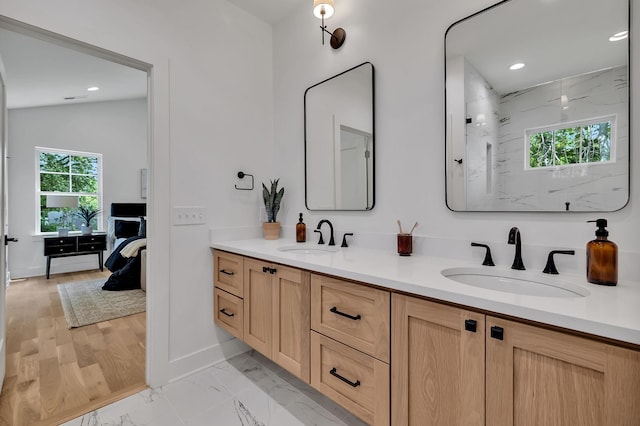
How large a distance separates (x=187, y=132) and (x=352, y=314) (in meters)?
1.55

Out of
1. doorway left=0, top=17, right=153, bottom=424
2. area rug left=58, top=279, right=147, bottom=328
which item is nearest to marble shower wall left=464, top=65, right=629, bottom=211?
doorway left=0, top=17, right=153, bottom=424

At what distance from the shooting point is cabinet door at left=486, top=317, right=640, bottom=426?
2.15 feet

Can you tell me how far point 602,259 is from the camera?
0.98 meters

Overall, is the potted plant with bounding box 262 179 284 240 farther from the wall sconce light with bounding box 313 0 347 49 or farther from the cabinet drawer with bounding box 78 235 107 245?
the cabinet drawer with bounding box 78 235 107 245

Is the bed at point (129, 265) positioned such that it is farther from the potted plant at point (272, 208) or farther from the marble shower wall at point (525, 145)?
the marble shower wall at point (525, 145)

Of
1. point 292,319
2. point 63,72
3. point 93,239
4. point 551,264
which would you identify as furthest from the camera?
point 93,239

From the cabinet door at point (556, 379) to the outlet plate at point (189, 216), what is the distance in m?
1.75

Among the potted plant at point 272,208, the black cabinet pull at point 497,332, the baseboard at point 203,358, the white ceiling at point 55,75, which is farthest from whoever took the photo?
the white ceiling at point 55,75

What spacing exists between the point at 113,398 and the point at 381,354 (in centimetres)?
161

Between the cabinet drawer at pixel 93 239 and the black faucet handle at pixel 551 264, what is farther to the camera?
the cabinet drawer at pixel 93 239

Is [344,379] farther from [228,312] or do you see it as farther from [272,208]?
[272,208]

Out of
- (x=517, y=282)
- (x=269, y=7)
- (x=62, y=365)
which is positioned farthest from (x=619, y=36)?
(x=62, y=365)

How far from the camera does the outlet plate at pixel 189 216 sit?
74.6 inches

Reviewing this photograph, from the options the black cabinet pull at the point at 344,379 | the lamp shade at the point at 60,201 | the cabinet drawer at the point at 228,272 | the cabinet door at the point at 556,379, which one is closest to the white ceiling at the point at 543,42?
the cabinet door at the point at 556,379
